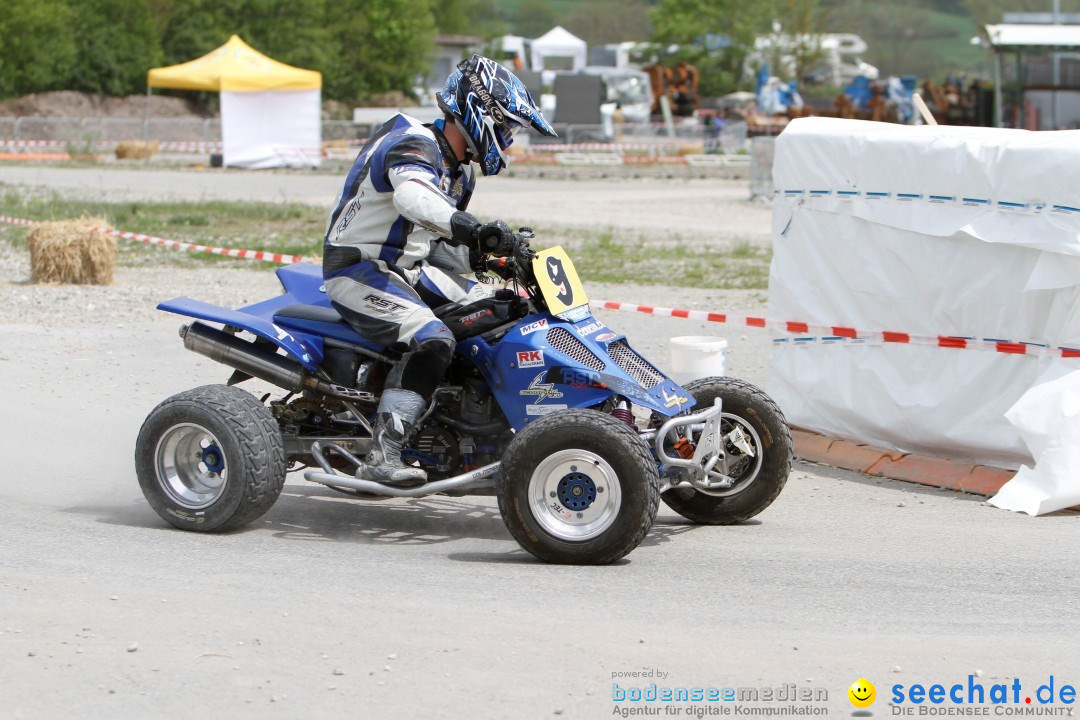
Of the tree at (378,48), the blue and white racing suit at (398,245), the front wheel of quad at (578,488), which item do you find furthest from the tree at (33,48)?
the front wheel of quad at (578,488)

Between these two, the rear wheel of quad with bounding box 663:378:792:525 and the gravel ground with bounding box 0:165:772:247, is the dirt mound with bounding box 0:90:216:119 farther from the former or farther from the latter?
the rear wheel of quad with bounding box 663:378:792:525

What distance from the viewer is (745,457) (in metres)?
6.85

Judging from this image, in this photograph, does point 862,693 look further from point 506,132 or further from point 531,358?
point 506,132

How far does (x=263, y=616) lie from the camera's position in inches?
208

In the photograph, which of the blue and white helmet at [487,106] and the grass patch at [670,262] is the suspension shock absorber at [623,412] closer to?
the blue and white helmet at [487,106]

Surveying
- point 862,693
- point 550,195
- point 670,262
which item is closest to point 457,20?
point 550,195

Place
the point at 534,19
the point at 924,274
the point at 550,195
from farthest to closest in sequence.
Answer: the point at 534,19
the point at 550,195
the point at 924,274

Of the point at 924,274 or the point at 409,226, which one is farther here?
the point at 924,274

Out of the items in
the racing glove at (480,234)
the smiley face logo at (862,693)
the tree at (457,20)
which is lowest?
the smiley face logo at (862,693)

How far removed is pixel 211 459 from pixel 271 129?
31.5 meters

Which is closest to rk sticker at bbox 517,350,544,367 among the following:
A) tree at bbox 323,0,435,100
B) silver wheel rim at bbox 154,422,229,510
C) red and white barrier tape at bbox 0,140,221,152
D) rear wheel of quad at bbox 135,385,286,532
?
rear wheel of quad at bbox 135,385,286,532

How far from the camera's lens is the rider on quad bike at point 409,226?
6230mm

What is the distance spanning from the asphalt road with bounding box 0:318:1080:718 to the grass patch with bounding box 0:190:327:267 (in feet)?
34.4

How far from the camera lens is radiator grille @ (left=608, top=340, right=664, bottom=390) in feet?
21.5
